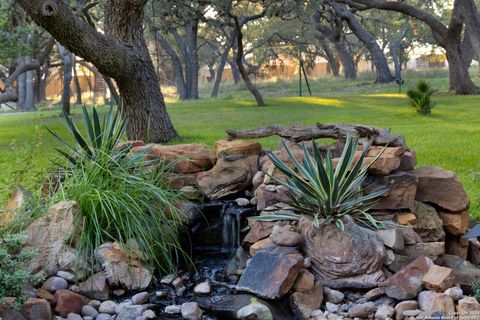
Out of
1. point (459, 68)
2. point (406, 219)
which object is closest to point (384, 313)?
point (406, 219)

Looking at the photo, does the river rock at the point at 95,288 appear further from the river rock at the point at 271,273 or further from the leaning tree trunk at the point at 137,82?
the leaning tree trunk at the point at 137,82

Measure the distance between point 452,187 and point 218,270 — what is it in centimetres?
220

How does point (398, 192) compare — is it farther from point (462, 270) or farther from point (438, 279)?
A: point (438, 279)

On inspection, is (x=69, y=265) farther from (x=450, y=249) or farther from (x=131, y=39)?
(x=131, y=39)

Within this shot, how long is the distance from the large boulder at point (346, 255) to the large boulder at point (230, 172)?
5.45 feet

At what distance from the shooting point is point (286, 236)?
16.8 ft

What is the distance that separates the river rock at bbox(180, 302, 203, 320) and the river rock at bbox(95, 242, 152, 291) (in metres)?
0.53

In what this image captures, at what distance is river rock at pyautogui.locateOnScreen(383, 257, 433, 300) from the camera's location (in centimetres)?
449

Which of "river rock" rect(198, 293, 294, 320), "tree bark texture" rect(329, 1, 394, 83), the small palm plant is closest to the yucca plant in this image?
"river rock" rect(198, 293, 294, 320)

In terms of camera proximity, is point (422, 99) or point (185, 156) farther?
point (422, 99)

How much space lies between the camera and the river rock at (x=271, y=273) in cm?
462

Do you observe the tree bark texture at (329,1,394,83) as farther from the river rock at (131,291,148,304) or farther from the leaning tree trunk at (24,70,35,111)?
the river rock at (131,291,148,304)

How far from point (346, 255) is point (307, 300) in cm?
51

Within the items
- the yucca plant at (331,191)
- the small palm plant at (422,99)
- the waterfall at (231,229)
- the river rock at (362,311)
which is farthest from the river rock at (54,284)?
the small palm plant at (422,99)
